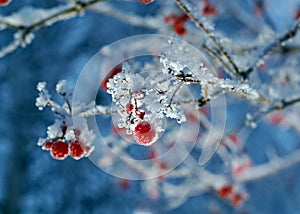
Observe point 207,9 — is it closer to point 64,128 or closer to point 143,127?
point 64,128

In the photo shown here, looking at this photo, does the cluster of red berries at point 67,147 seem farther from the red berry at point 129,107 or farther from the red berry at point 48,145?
the red berry at point 129,107

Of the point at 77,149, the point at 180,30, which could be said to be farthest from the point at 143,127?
the point at 180,30

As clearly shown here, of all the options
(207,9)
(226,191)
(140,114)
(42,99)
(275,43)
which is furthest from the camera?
(226,191)

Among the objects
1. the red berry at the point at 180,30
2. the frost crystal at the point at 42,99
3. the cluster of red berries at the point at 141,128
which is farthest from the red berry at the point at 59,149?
the red berry at the point at 180,30

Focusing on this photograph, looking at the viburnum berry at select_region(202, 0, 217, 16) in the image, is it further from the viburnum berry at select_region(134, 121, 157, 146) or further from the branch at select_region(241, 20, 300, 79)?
the viburnum berry at select_region(134, 121, 157, 146)

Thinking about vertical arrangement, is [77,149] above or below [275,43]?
below

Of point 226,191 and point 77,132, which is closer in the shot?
point 77,132

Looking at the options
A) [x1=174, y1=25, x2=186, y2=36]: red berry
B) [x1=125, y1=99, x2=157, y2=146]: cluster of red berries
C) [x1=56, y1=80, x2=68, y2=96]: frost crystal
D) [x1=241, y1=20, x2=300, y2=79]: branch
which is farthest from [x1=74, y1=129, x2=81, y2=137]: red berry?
[x1=174, y1=25, x2=186, y2=36]: red berry
